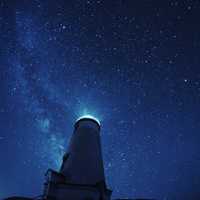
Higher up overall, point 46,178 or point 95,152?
point 95,152

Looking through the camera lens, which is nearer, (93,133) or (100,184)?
(100,184)

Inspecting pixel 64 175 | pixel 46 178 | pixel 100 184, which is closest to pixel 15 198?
pixel 46 178

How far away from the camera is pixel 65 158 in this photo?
16.4 metres

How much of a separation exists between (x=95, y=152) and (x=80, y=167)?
5.64 ft

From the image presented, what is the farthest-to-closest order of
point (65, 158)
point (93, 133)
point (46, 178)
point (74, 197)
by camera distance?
point (93, 133), point (65, 158), point (46, 178), point (74, 197)

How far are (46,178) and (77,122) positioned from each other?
4.99 m

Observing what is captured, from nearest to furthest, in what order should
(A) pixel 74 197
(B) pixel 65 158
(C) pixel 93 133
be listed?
(A) pixel 74 197 < (B) pixel 65 158 < (C) pixel 93 133

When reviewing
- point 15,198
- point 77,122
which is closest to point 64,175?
point 15,198

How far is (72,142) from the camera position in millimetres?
17359

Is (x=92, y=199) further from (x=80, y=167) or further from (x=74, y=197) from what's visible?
(x=80, y=167)

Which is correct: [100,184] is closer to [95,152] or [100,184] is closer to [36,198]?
[95,152]

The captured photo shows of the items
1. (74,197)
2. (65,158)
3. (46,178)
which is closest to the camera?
(74,197)

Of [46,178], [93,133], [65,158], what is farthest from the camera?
Answer: [93,133]

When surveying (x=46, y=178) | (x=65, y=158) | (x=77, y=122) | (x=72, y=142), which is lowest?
(x=46, y=178)
